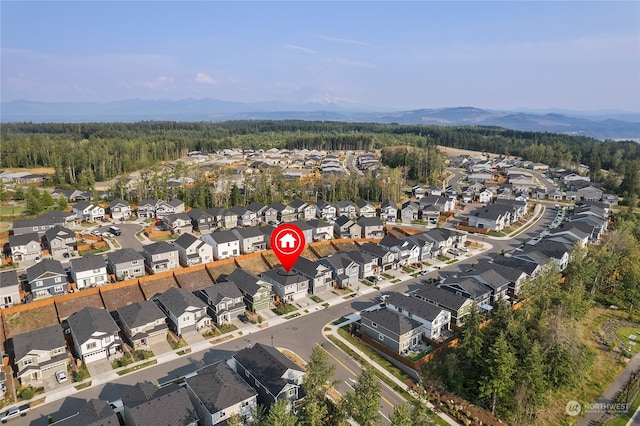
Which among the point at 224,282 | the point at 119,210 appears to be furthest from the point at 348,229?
the point at 119,210

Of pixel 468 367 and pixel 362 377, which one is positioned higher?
pixel 362 377

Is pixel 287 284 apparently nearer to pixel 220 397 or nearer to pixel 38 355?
pixel 220 397

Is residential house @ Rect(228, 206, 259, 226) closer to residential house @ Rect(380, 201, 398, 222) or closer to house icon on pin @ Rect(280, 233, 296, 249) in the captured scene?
house icon on pin @ Rect(280, 233, 296, 249)

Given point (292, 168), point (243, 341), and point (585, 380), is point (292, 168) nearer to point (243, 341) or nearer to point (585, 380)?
point (243, 341)

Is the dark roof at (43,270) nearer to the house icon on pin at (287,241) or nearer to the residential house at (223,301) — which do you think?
the residential house at (223,301)

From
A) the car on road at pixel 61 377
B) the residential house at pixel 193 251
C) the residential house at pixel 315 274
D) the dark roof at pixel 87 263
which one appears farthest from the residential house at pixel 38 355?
the residential house at pixel 315 274

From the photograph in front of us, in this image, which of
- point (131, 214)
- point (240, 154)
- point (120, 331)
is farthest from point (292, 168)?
point (120, 331)

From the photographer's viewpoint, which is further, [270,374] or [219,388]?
[270,374]
